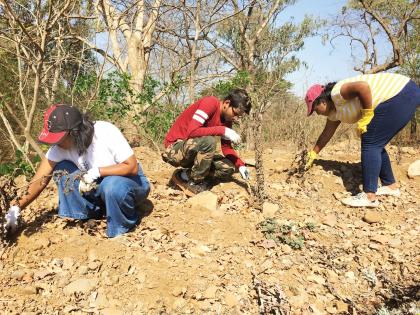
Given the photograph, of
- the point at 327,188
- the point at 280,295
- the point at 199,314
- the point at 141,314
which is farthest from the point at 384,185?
the point at 141,314

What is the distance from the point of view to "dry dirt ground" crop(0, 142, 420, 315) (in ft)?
6.74

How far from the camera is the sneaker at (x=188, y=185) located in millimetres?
3303

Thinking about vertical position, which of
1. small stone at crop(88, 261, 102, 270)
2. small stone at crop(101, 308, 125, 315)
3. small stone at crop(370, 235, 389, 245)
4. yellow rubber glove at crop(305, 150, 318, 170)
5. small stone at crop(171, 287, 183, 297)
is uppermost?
yellow rubber glove at crop(305, 150, 318, 170)

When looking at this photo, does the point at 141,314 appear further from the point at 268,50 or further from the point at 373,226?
the point at 268,50

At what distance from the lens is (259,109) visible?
9.42ft

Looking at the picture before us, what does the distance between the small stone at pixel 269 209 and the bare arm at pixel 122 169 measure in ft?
3.60

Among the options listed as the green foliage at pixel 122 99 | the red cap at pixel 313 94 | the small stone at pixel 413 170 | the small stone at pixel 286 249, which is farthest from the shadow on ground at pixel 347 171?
the green foliage at pixel 122 99

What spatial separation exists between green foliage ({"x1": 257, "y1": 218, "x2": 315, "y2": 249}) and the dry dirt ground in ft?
0.09

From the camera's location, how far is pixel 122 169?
8.15 feet

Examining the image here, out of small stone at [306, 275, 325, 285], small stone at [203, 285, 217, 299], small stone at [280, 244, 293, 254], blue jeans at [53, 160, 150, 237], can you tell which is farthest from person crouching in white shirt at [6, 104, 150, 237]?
small stone at [306, 275, 325, 285]

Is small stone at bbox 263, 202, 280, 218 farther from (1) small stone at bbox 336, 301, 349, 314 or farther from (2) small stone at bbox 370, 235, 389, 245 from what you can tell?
(1) small stone at bbox 336, 301, 349, 314

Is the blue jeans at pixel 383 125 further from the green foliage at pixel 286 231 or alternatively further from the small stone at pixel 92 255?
the small stone at pixel 92 255

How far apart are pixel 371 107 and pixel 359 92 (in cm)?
17

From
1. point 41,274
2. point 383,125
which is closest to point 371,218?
point 383,125
